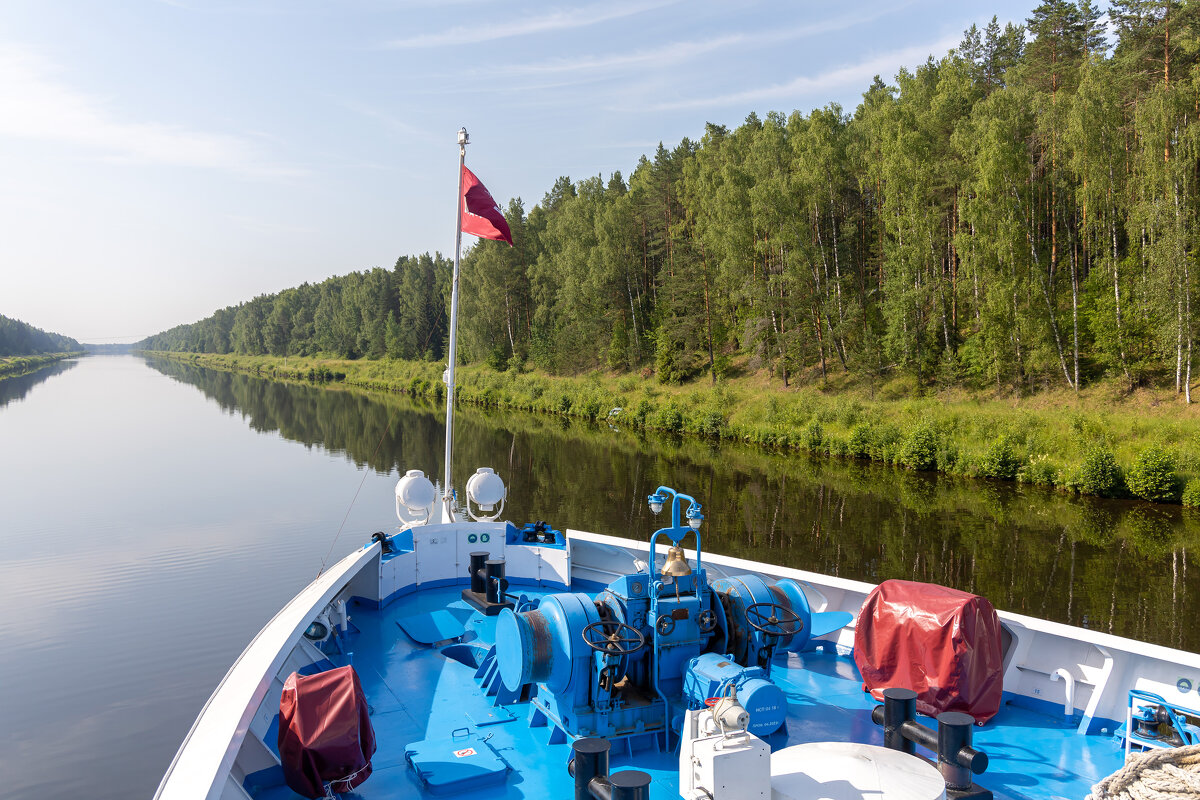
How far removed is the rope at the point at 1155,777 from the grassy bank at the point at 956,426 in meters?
21.5

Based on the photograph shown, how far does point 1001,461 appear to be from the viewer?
82.1 feet

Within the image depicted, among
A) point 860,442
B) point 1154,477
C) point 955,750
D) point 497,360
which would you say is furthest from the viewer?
point 497,360

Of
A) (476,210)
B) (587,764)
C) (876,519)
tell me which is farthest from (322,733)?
(876,519)

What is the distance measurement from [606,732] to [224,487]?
23409mm

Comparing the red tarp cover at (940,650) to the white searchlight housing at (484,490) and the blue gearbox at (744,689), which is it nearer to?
the blue gearbox at (744,689)

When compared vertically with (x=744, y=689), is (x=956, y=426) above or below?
above

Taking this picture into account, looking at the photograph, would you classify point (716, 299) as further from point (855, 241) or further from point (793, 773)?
point (793, 773)

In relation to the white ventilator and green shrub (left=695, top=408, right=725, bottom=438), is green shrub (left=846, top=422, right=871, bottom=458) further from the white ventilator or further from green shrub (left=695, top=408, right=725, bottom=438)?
the white ventilator

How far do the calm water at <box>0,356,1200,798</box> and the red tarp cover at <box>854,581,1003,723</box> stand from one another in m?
8.28

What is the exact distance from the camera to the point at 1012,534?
64.5ft

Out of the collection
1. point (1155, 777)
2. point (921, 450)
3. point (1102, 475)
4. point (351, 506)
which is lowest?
point (351, 506)

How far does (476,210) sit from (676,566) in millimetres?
6045

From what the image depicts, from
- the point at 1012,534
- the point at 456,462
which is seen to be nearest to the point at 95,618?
the point at 456,462

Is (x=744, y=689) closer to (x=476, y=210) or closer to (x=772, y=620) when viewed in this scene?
(x=772, y=620)
